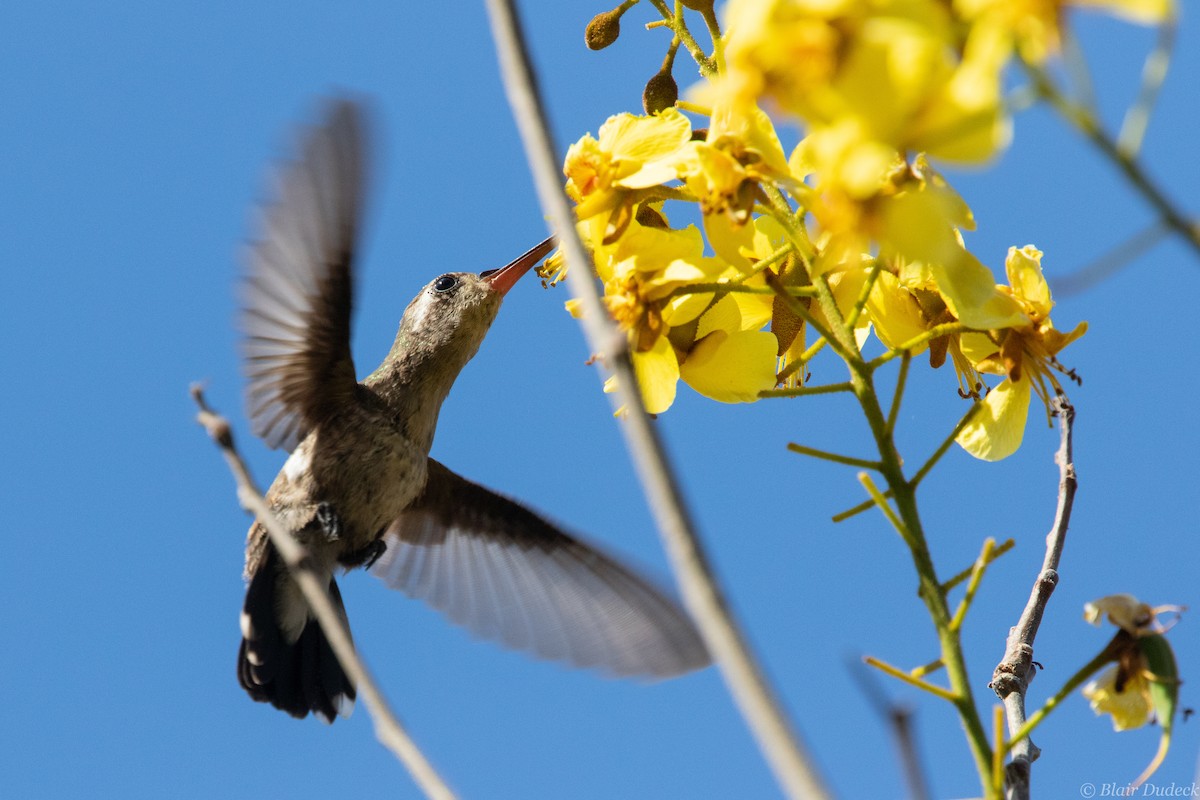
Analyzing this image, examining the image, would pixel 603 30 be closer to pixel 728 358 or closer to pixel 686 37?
pixel 686 37

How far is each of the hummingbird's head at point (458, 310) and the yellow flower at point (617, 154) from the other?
5.44 ft

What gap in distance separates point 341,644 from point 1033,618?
1.43m

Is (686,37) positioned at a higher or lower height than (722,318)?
higher

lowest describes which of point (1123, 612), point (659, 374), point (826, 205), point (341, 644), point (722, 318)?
point (341, 644)

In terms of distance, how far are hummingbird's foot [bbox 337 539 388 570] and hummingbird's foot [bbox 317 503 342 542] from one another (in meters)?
0.10

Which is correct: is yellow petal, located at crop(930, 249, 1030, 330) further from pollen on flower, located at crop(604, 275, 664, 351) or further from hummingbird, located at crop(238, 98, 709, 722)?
hummingbird, located at crop(238, 98, 709, 722)

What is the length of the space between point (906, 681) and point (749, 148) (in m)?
0.81

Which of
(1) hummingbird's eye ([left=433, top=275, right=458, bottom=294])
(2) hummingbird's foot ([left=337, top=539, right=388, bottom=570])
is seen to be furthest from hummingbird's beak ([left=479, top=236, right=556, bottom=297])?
(2) hummingbird's foot ([left=337, top=539, right=388, bottom=570])

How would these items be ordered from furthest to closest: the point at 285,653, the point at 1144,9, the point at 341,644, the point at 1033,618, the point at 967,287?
the point at 285,653 < the point at 1033,618 < the point at 967,287 < the point at 341,644 < the point at 1144,9

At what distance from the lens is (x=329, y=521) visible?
136 inches

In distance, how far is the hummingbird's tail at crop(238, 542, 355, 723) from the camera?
3.36 meters

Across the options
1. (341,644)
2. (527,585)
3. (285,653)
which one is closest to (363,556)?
(285,653)

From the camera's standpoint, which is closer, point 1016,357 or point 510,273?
point 1016,357

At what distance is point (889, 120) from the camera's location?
1.20 meters
